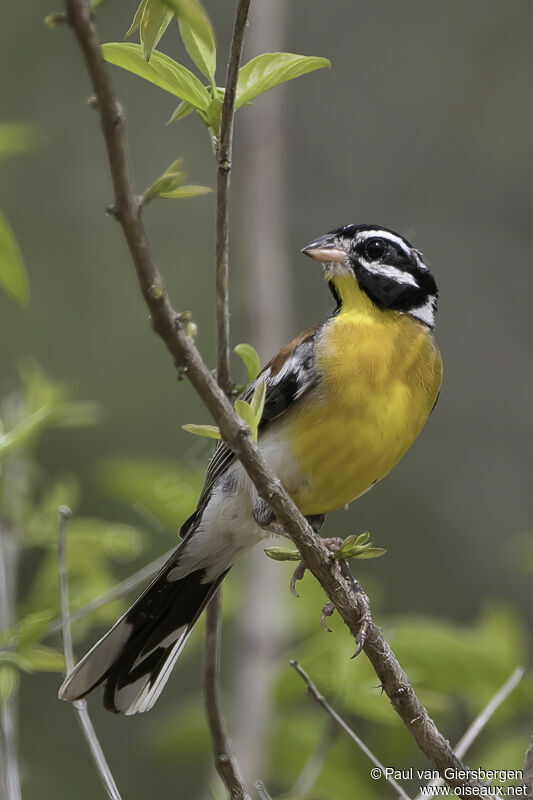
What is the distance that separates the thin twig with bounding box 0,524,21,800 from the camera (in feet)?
8.27

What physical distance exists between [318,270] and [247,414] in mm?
8447

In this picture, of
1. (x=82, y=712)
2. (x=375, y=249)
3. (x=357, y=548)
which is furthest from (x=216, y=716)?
(x=375, y=249)

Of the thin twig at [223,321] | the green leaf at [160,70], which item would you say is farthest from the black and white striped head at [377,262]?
the green leaf at [160,70]

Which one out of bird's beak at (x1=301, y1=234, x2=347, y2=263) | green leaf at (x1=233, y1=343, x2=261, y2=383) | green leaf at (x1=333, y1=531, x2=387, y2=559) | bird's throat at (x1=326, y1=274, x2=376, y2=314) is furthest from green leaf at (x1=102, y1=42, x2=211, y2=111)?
bird's throat at (x1=326, y1=274, x2=376, y2=314)

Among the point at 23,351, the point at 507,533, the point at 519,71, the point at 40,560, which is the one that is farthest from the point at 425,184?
the point at 40,560

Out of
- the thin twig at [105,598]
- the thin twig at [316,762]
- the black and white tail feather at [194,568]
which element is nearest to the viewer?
the thin twig at [316,762]

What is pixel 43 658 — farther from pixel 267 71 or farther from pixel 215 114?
pixel 267 71

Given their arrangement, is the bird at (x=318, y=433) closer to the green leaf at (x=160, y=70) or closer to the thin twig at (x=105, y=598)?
the thin twig at (x=105, y=598)

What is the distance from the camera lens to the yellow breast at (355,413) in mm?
3811

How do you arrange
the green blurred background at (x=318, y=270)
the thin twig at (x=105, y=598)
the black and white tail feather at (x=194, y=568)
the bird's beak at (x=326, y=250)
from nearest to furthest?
1. the thin twig at (x=105, y=598)
2. the black and white tail feather at (x=194, y=568)
3. the bird's beak at (x=326, y=250)
4. the green blurred background at (x=318, y=270)

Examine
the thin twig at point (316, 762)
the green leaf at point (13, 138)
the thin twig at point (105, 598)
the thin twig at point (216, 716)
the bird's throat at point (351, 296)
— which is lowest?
the thin twig at point (316, 762)

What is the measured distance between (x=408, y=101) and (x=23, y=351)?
550 centimetres

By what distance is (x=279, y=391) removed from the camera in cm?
393

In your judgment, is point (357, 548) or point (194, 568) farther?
point (194, 568)
